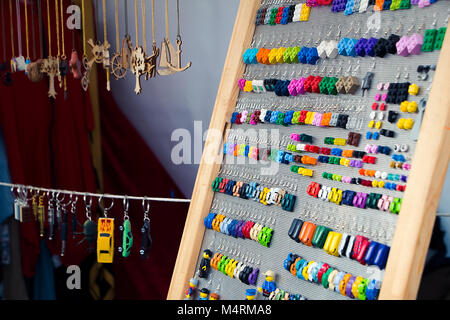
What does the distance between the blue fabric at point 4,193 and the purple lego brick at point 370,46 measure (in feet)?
8.25

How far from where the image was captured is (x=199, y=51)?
3018mm

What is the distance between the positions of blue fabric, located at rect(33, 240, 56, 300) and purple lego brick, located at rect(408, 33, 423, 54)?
9.11 ft

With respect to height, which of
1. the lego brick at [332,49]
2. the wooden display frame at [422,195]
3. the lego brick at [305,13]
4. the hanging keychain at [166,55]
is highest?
the lego brick at [305,13]

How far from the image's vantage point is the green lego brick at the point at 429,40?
1.24 m

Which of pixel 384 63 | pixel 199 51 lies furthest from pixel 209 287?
pixel 199 51

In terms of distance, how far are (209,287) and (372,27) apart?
0.91 meters

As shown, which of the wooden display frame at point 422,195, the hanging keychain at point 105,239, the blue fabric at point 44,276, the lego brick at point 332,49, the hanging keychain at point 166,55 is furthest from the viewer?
the blue fabric at point 44,276

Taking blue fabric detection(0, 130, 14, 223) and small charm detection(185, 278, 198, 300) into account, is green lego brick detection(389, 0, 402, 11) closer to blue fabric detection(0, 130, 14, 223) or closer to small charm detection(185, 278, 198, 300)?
small charm detection(185, 278, 198, 300)

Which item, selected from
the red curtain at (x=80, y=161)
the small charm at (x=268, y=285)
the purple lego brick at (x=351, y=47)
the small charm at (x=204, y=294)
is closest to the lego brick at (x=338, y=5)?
the purple lego brick at (x=351, y=47)

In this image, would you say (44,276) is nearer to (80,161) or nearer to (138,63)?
(80,161)

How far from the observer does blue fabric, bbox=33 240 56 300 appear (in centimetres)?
346

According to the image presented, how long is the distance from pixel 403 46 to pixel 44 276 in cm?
284

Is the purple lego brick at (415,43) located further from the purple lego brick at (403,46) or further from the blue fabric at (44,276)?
the blue fabric at (44,276)
